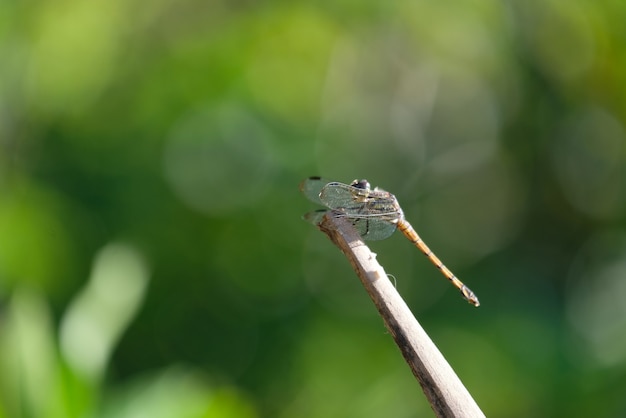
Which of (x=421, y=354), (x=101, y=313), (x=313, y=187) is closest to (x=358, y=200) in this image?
(x=313, y=187)

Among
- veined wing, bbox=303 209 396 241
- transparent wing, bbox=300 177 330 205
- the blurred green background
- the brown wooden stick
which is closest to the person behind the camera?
the brown wooden stick

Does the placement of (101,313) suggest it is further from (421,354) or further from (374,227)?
(421,354)

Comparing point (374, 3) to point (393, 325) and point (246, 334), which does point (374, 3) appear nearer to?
point (246, 334)

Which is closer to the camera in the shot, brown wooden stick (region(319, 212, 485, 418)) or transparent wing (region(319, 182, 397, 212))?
brown wooden stick (region(319, 212, 485, 418))

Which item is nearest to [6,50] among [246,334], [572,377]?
[246,334]

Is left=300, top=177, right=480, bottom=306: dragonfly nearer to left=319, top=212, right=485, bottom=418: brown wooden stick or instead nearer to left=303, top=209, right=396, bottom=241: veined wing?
left=303, top=209, right=396, bottom=241: veined wing

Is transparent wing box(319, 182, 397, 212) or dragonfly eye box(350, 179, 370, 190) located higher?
dragonfly eye box(350, 179, 370, 190)

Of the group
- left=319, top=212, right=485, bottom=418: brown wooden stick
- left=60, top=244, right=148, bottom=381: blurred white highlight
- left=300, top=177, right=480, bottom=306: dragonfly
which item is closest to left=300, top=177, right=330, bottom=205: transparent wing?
left=300, top=177, right=480, bottom=306: dragonfly
